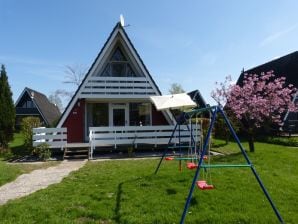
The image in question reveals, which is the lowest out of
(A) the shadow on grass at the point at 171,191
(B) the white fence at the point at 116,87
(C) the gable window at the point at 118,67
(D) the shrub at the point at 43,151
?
(A) the shadow on grass at the point at 171,191

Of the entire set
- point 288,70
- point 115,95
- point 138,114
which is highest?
point 288,70

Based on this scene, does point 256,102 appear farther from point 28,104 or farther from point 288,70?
point 28,104

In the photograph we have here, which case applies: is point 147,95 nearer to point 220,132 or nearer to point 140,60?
point 140,60

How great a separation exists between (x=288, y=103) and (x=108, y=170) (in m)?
12.2

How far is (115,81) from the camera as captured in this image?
18047mm

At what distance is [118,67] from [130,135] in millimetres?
4824

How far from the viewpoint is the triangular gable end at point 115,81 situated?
1767 centimetres

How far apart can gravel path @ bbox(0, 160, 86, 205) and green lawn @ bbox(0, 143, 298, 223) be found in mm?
567

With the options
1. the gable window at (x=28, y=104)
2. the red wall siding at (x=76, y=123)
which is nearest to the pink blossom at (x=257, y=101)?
the red wall siding at (x=76, y=123)

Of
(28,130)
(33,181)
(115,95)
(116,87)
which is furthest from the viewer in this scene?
(116,87)

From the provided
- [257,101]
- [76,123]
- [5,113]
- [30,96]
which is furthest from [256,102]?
[30,96]

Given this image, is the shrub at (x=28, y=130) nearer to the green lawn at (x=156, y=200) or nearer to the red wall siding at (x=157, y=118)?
the red wall siding at (x=157, y=118)

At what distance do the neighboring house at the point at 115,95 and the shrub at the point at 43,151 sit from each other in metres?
2.34

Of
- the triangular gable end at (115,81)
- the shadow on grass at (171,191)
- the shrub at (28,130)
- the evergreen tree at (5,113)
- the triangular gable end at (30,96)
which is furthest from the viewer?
the triangular gable end at (30,96)
